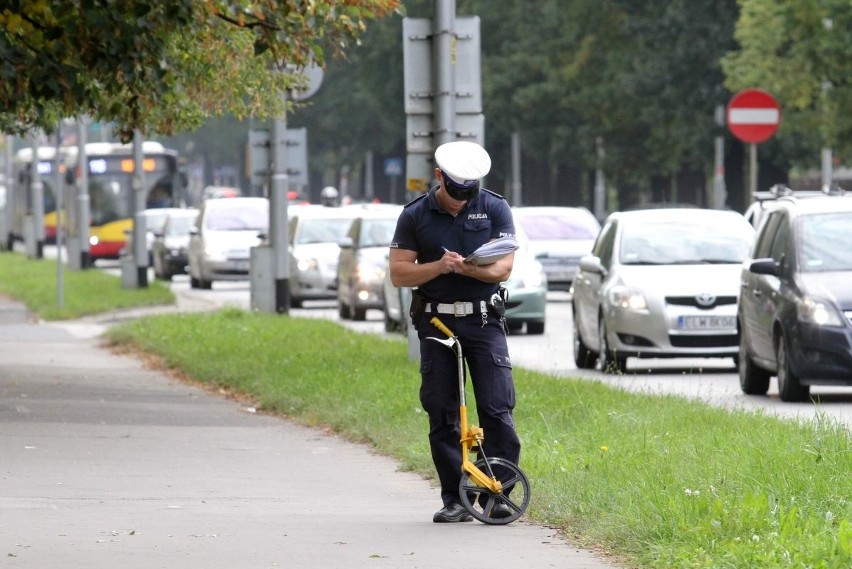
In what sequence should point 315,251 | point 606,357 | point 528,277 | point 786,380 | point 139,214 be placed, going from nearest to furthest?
1. point 786,380
2. point 606,357
3. point 528,277
4. point 315,251
5. point 139,214

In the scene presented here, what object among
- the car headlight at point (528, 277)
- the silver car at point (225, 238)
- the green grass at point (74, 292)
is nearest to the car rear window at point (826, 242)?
the car headlight at point (528, 277)

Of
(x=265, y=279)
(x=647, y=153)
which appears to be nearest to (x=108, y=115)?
(x=265, y=279)

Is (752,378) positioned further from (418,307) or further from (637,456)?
(418,307)

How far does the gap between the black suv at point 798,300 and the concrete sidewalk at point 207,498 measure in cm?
368

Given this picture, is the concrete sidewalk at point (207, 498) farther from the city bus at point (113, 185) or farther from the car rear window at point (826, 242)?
the city bus at point (113, 185)

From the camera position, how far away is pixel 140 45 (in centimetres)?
1456

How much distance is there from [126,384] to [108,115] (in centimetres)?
335

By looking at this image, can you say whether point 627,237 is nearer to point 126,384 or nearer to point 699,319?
point 699,319

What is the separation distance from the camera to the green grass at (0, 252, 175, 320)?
1325 inches

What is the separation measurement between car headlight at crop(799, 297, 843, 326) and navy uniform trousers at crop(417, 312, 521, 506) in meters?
6.66

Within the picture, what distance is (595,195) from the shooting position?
75.6 m

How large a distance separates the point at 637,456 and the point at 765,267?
19.1 feet

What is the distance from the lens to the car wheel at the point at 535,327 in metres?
26.4

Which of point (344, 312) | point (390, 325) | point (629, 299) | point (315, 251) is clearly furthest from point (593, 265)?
point (315, 251)
